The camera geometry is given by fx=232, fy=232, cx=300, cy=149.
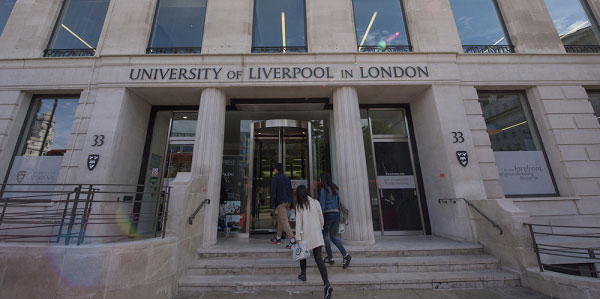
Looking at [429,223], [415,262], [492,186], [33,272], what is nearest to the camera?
[33,272]

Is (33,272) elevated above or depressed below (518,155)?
below

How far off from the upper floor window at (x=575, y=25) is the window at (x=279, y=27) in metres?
10.2

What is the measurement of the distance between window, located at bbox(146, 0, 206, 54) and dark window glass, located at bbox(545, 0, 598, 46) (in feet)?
46.7

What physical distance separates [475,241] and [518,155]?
4.05 m

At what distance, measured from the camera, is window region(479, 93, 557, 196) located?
787 centimetres

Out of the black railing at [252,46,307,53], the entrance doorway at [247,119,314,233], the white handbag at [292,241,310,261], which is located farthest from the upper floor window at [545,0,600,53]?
the white handbag at [292,241,310,261]

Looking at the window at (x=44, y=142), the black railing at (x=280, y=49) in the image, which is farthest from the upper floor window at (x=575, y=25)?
the window at (x=44, y=142)

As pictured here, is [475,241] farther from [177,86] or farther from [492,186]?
[177,86]

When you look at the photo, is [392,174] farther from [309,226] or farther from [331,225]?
[309,226]

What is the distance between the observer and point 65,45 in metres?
8.95

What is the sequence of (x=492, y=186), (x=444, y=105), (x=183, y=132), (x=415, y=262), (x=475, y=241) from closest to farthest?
(x=415, y=262) < (x=475, y=241) < (x=492, y=186) < (x=444, y=105) < (x=183, y=132)

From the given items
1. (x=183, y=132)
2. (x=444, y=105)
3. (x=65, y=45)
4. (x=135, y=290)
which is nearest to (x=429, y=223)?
(x=444, y=105)

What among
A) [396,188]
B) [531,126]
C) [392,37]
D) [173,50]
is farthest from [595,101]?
[173,50]

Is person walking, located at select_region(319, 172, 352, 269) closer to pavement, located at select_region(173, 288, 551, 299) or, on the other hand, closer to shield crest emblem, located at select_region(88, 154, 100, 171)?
pavement, located at select_region(173, 288, 551, 299)
